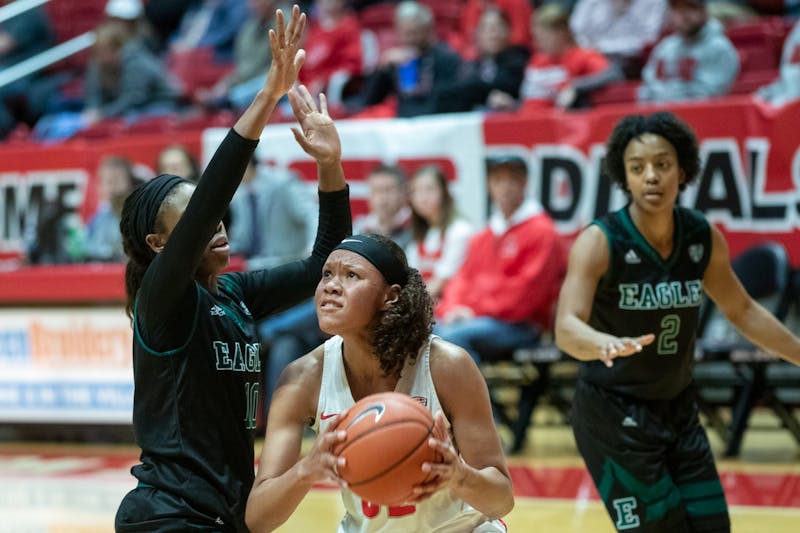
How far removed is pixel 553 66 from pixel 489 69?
567mm

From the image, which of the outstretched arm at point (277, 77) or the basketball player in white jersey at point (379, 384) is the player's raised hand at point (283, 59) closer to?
the outstretched arm at point (277, 77)

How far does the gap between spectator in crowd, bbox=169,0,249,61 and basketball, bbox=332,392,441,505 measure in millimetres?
11553

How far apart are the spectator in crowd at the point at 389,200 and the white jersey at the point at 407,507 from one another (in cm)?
541

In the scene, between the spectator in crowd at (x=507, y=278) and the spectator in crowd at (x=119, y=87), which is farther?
the spectator in crowd at (x=119, y=87)

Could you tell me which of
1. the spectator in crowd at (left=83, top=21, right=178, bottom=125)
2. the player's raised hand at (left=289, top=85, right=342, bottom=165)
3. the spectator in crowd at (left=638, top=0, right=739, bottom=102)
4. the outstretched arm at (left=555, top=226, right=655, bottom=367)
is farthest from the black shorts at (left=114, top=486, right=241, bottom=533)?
the spectator in crowd at (left=83, top=21, right=178, bottom=125)

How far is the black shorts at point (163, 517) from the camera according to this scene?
3.37m

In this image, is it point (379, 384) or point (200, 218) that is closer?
point (200, 218)

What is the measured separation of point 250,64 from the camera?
40.5 ft

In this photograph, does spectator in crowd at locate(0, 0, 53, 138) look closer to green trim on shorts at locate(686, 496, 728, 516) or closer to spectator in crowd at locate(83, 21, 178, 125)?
spectator in crowd at locate(83, 21, 178, 125)

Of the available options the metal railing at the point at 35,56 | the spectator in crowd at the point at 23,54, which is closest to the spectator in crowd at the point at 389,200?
the spectator in crowd at the point at 23,54

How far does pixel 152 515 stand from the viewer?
3396 mm

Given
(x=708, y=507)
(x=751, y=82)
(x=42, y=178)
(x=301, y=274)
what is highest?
(x=751, y=82)

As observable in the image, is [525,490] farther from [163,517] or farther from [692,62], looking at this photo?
[163,517]

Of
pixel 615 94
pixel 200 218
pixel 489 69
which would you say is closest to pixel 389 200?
pixel 489 69
